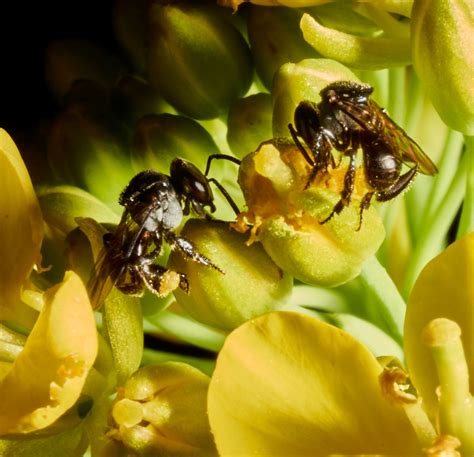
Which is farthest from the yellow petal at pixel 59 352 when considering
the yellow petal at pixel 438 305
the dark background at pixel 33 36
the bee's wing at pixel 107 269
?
the dark background at pixel 33 36

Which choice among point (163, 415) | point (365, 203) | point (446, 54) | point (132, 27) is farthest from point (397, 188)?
point (132, 27)

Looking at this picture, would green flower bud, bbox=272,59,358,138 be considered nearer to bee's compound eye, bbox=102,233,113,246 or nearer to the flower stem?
bee's compound eye, bbox=102,233,113,246

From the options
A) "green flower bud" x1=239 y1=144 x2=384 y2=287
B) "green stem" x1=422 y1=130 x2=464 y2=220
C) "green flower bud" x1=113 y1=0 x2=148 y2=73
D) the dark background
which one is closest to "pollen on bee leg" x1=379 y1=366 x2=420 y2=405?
"green flower bud" x1=239 y1=144 x2=384 y2=287

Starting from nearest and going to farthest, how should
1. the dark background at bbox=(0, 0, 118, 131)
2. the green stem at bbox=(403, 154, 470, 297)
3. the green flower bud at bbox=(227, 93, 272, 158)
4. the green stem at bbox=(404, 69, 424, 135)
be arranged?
the green flower bud at bbox=(227, 93, 272, 158), the green stem at bbox=(403, 154, 470, 297), the green stem at bbox=(404, 69, 424, 135), the dark background at bbox=(0, 0, 118, 131)

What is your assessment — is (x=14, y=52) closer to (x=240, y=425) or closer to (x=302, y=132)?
(x=302, y=132)

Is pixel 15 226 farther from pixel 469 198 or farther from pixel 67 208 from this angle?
pixel 469 198

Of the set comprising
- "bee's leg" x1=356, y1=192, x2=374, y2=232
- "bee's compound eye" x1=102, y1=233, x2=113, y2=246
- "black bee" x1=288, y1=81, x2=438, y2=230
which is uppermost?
"black bee" x1=288, y1=81, x2=438, y2=230

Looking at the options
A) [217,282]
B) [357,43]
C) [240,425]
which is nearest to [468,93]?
[357,43]
